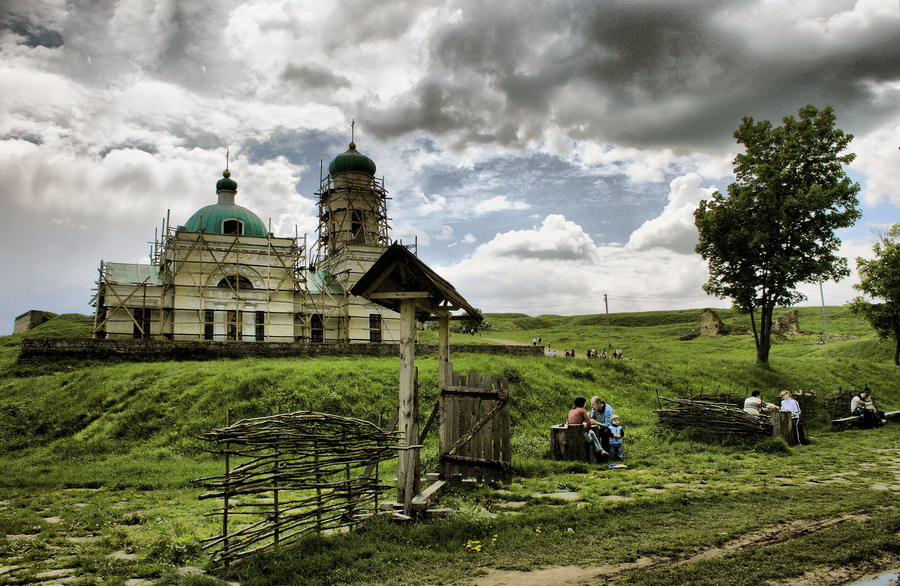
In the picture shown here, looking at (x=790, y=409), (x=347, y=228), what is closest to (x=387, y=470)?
(x=790, y=409)

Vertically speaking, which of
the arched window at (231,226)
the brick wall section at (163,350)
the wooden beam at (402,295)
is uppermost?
the arched window at (231,226)

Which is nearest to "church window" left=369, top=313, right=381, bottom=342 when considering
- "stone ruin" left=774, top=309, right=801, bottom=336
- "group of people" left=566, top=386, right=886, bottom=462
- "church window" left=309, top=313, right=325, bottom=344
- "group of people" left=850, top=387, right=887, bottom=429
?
"church window" left=309, top=313, right=325, bottom=344

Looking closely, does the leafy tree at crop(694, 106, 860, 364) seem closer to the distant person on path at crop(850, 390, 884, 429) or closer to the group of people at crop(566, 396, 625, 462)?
the distant person on path at crop(850, 390, 884, 429)

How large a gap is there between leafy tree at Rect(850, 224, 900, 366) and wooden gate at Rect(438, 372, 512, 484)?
120 ft

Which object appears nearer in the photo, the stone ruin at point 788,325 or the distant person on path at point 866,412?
the distant person on path at point 866,412

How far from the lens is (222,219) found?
36.9 meters

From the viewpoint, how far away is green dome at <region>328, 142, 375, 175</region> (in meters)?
45.0

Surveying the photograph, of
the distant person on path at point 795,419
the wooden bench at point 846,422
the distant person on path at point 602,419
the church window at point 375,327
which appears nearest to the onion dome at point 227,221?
the church window at point 375,327

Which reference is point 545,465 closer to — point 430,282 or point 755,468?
point 755,468

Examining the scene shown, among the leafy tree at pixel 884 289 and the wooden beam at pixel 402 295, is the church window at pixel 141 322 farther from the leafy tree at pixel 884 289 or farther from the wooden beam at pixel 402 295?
the leafy tree at pixel 884 289

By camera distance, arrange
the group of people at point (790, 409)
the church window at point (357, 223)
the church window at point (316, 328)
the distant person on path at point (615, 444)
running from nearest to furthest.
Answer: the distant person on path at point (615, 444)
the group of people at point (790, 409)
the church window at point (316, 328)
the church window at point (357, 223)

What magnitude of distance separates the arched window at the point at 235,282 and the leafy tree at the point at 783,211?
26677 millimetres

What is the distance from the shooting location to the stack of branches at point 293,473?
645cm

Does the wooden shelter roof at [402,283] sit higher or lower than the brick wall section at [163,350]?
higher
